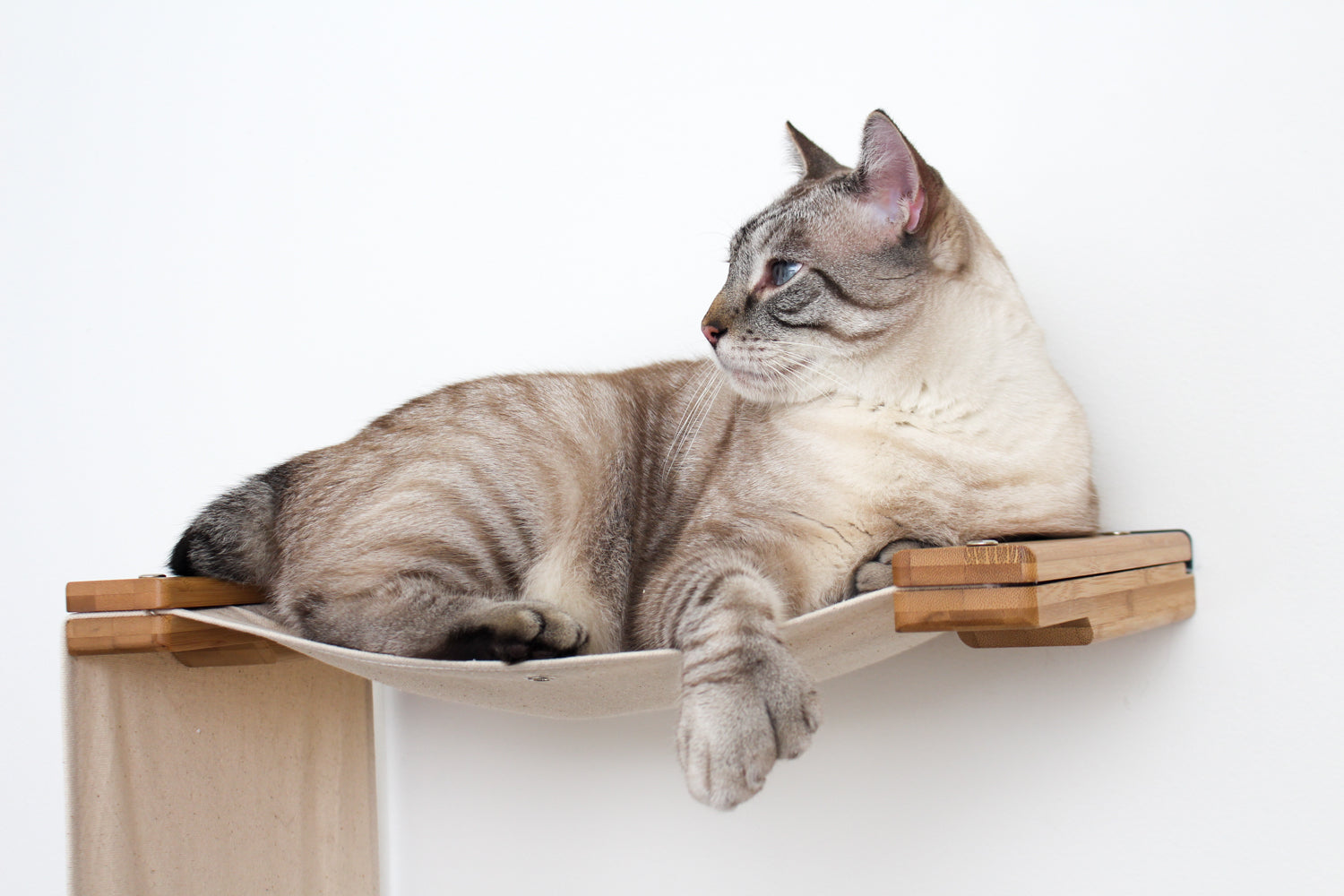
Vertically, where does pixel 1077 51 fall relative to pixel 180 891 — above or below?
above

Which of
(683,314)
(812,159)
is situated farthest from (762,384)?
(683,314)

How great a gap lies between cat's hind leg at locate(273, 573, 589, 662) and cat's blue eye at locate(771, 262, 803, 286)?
0.71 meters

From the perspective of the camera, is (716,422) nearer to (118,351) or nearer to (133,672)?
(133,672)

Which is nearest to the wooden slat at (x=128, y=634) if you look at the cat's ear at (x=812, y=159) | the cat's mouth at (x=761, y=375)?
the cat's mouth at (x=761, y=375)

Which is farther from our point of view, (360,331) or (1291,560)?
(360,331)

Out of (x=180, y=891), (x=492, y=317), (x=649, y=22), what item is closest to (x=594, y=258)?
(x=492, y=317)

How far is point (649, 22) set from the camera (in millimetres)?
2654

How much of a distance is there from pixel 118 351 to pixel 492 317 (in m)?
1.21

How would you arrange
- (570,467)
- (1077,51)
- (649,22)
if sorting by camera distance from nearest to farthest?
(570,467)
(1077,51)
(649,22)

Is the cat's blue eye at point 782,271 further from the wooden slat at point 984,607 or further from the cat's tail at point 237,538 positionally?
the cat's tail at point 237,538

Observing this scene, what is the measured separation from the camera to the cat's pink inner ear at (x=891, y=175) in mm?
1685

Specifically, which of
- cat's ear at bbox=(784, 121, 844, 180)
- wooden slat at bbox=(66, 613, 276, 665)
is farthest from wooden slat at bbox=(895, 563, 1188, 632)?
wooden slat at bbox=(66, 613, 276, 665)

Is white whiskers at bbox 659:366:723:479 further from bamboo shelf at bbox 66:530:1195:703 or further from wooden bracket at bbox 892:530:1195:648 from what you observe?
wooden bracket at bbox 892:530:1195:648

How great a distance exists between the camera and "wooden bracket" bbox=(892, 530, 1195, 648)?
4.18 feet
